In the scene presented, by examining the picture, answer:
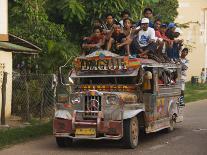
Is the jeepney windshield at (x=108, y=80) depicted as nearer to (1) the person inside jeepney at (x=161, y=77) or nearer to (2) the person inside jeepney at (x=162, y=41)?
(1) the person inside jeepney at (x=161, y=77)

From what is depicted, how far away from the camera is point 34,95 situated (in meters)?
16.6

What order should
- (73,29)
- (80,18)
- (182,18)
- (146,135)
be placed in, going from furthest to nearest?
(182,18) → (73,29) → (80,18) → (146,135)

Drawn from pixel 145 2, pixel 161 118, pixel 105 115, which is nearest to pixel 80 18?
pixel 145 2

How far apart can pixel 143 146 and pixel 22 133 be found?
3.19 meters

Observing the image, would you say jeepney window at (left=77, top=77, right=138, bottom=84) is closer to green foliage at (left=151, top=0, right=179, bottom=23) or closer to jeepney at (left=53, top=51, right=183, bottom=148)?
jeepney at (left=53, top=51, right=183, bottom=148)

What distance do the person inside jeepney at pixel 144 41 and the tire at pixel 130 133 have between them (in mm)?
2249

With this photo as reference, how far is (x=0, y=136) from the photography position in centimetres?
1250

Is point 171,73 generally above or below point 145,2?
below

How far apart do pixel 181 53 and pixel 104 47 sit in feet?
12.1

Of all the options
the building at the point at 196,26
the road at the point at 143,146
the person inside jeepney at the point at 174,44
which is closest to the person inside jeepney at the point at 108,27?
the person inside jeepney at the point at 174,44

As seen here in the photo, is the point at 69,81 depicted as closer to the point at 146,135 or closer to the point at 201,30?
the point at 146,135

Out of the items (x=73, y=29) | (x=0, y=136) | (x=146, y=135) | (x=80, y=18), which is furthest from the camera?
(x=73, y=29)

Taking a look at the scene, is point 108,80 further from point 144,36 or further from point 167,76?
point 167,76

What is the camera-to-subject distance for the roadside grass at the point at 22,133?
12359 mm
